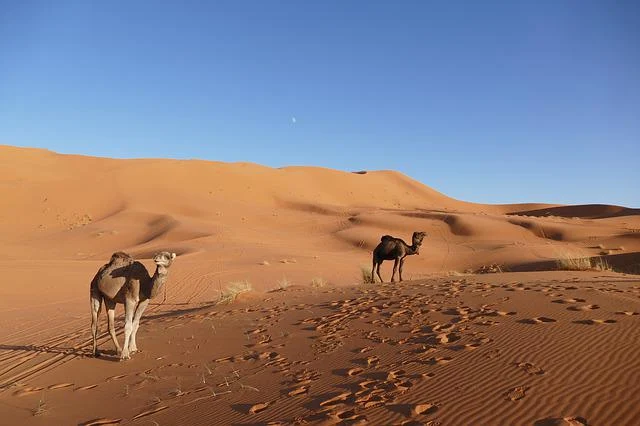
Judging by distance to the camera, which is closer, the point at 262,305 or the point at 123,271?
the point at 123,271

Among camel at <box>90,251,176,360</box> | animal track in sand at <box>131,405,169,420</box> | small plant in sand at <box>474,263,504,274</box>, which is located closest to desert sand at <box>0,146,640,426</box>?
animal track in sand at <box>131,405,169,420</box>

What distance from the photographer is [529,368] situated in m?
5.23

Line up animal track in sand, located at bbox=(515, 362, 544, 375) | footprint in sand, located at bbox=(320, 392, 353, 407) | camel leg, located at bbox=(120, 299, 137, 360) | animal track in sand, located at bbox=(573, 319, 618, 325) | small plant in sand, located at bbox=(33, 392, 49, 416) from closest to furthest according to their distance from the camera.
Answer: footprint in sand, located at bbox=(320, 392, 353, 407), animal track in sand, located at bbox=(515, 362, 544, 375), small plant in sand, located at bbox=(33, 392, 49, 416), animal track in sand, located at bbox=(573, 319, 618, 325), camel leg, located at bbox=(120, 299, 137, 360)

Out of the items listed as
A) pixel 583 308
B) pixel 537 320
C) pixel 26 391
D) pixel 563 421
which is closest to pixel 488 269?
pixel 583 308

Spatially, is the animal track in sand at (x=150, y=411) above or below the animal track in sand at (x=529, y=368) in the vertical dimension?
below

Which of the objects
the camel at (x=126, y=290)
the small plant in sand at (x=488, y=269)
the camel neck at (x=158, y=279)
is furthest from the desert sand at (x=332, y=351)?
the small plant in sand at (x=488, y=269)

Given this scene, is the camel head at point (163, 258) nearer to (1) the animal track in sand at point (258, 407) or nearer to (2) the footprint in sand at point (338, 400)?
(1) the animal track in sand at point (258, 407)

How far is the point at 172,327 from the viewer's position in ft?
34.4

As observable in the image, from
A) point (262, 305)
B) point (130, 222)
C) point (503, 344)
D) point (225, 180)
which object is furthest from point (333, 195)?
point (503, 344)

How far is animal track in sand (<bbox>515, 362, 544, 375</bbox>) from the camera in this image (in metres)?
5.11

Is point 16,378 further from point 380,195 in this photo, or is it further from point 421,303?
point 380,195

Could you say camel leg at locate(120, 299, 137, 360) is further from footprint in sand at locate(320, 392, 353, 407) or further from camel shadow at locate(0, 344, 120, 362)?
footprint in sand at locate(320, 392, 353, 407)

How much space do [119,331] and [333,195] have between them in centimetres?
6914

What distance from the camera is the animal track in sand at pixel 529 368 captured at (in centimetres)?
511
